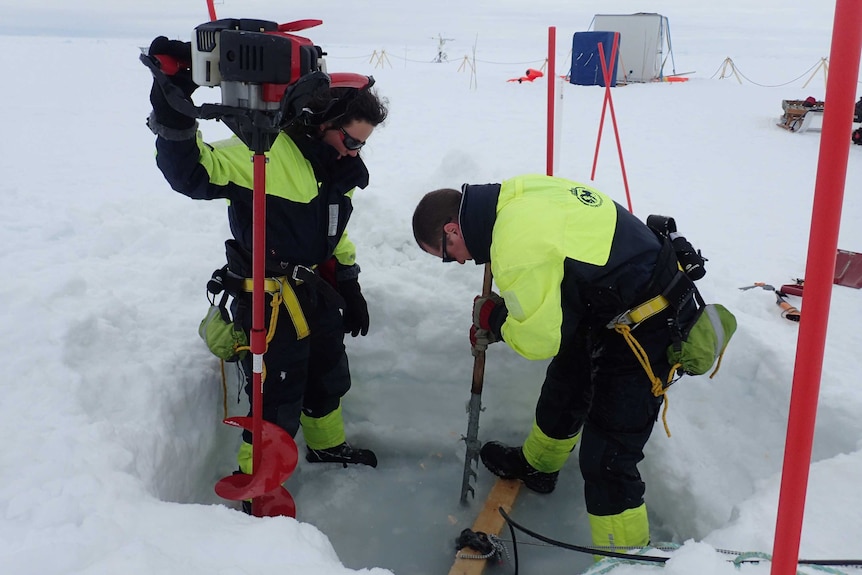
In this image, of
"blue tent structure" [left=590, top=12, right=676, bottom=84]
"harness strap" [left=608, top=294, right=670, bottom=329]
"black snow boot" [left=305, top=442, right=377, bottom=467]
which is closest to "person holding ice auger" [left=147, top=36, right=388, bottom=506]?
"black snow boot" [left=305, top=442, right=377, bottom=467]

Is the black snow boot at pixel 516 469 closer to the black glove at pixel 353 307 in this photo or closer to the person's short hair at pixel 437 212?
the black glove at pixel 353 307

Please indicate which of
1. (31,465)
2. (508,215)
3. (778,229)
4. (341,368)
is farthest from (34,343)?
(778,229)

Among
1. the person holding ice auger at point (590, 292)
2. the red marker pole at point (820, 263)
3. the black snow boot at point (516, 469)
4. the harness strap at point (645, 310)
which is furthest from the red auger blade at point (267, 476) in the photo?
the red marker pole at point (820, 263)

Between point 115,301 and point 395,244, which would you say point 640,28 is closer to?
point 395,244

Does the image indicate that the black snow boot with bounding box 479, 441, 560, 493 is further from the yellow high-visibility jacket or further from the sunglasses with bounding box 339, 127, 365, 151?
the sunglasses with bounding box 339, 127, 365, 151

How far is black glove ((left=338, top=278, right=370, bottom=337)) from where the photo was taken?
276 cm

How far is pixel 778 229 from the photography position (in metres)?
4.77

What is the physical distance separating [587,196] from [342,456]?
1779 mm

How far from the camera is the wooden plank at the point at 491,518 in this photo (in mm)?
2389

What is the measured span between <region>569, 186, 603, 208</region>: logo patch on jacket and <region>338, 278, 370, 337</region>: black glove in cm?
114

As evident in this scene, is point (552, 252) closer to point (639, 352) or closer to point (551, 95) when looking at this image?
point (639, 352)

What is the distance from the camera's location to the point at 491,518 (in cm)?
270

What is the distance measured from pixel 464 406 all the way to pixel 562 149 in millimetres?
5776

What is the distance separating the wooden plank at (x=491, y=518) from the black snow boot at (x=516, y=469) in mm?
40
